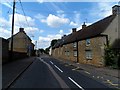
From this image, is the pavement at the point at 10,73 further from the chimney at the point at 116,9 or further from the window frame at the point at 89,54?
the chimney at the point at 116,9

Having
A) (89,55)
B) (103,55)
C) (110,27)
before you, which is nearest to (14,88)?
(103,55)

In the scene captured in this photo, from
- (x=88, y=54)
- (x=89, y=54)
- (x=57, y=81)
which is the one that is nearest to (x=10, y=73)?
(x=57, y=81)

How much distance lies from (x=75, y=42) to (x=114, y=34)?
51.4ft

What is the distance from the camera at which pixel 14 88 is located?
11.5 m

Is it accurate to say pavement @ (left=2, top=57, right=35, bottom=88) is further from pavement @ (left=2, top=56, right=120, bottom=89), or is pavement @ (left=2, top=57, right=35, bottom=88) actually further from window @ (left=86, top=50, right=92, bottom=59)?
window @ (left=86, top=50, right=92, bottom=59)

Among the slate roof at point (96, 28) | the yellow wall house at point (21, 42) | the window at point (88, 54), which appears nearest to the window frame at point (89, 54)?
the window at point (88, 54)

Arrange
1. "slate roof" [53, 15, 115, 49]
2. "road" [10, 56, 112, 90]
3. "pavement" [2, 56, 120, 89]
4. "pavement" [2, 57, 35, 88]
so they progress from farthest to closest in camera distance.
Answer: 1. "slate roof" [53, 15, 115, 49]
2. "pavement" [2, 56, 120, 89]
3. "pavement" [2, 57, 35, 88]
4. "road" [10, 56, 112, 90]

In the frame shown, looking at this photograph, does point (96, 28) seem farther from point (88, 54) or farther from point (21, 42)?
point (21, 42)

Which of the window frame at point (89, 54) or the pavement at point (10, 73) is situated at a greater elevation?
the window frame at point (89, 54)

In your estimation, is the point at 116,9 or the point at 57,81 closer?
the point at 57,81

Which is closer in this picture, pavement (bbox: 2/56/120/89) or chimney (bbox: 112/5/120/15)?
pavement (bbox: 2/56/120/89)

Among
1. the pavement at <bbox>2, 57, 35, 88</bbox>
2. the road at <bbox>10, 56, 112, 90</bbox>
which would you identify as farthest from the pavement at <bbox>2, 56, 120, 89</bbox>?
the road at <bbox>10, 56, 112, 90</bbox>

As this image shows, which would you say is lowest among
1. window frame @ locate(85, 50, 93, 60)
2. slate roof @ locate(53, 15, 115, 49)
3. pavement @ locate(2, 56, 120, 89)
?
pavement @ locate(2, 56, 120, 89)

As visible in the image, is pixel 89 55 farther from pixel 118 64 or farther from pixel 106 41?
pixel 118 64
